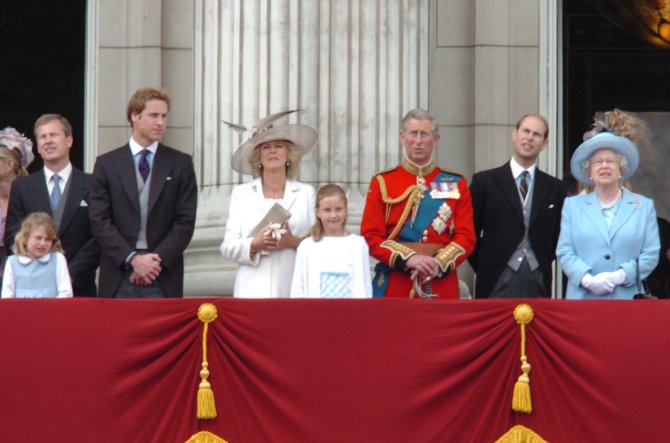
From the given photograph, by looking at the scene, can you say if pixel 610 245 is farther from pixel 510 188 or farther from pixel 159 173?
pixel 159 173

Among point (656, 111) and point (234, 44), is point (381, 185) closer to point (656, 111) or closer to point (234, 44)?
point (234, 44)

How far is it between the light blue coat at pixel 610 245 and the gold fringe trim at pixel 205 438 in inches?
85.3

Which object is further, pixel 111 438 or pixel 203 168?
pixel 203 168

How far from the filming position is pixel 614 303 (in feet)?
34.6

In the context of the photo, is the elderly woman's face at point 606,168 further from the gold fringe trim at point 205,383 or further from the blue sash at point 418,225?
the gold fringe trim at point 205,383

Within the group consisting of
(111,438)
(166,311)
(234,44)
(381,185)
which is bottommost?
(111,438)

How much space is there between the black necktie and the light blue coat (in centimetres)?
241

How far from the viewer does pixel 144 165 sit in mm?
11812

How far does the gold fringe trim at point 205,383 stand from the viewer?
34.4 feet

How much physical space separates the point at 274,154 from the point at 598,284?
6.76 ft

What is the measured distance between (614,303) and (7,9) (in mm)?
9075

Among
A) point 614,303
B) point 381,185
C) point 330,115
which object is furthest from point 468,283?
point 614,303

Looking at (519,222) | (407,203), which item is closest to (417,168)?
(407,203)

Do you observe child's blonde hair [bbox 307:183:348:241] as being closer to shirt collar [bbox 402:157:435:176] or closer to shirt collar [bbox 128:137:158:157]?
shirt collar [bbox 402:157:435:176]
